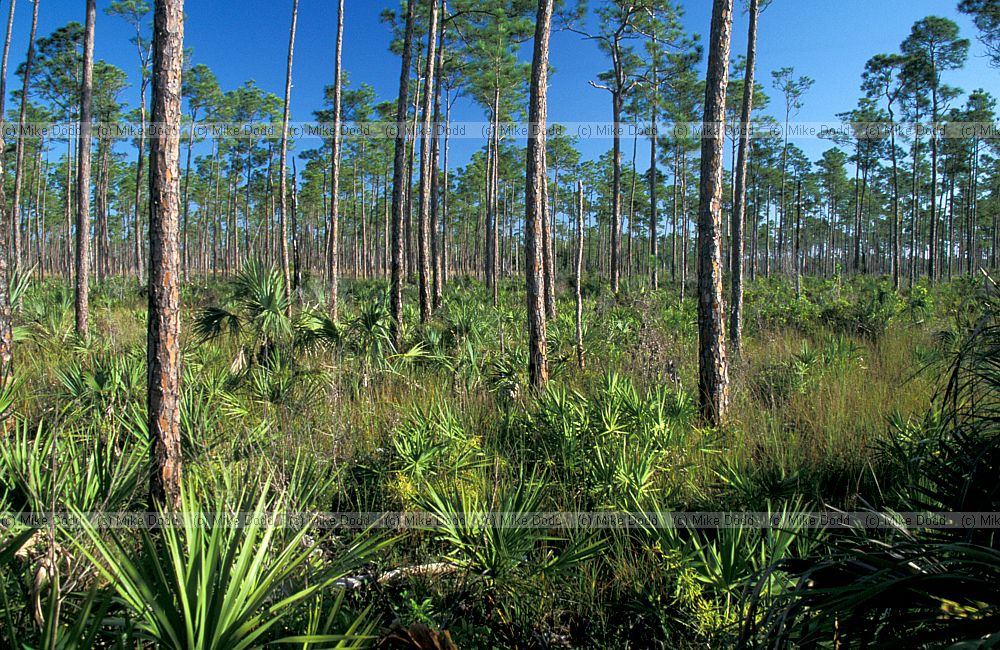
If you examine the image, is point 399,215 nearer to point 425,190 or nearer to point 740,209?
point 425,190

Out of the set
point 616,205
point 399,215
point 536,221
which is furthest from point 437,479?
point 616,205

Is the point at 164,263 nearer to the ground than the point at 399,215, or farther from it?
nearer to the ground

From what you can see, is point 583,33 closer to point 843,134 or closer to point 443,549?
point 843,134

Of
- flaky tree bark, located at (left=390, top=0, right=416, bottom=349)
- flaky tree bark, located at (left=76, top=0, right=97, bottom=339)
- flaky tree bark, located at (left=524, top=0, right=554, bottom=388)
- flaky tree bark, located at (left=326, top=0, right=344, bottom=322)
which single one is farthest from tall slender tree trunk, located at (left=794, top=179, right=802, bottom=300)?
flaky tree bark, located at (left=76, top=0, right=97, bottom=339)

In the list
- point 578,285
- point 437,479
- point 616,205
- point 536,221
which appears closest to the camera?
point 437,479

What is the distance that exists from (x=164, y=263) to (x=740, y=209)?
1224cm

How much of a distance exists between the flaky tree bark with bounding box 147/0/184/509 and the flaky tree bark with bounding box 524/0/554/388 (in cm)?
→ 466

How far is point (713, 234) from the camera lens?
621 centimetres

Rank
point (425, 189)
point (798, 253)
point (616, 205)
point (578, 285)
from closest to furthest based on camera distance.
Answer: point (578, 285)
point (425, 189)
point (616, 205)
point (798, 253)

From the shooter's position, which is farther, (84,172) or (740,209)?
(740,209)

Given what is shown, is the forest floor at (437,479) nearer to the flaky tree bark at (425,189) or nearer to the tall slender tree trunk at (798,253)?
the flaky tree bark at (425,189)

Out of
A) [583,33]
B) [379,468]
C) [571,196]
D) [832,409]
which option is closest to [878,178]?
[571,196]

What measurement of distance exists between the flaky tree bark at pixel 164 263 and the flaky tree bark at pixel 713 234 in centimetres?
551

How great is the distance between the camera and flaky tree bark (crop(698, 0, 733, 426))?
6.21 metres
